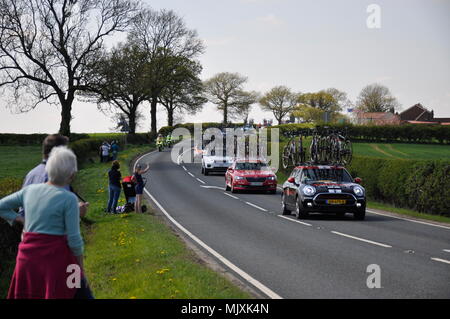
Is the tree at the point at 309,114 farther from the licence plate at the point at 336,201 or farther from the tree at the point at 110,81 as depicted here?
the licence plate at the point at 336,201

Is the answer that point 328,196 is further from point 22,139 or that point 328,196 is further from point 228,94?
point 228,94

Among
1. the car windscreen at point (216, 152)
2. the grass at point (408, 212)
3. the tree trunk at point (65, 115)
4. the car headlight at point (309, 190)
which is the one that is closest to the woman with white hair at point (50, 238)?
the car headlight at point (309, 190)

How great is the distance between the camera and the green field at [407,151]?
51312mm

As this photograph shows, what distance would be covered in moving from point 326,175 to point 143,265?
10.1 metres

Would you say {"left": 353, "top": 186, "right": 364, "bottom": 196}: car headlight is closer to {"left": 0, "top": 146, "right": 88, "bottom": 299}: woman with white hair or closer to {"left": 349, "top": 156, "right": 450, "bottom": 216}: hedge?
{"left": 349, "top": 156, "right": 450, "bottom": 216}: hedge

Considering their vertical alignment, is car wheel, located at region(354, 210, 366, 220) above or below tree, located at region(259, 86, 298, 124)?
below

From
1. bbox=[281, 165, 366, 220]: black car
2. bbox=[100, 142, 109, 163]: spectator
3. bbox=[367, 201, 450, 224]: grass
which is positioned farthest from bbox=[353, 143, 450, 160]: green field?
bbox=[281, 165, 366, 220]: black car

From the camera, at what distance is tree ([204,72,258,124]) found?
11719 cm

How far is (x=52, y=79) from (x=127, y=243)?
4155 cm

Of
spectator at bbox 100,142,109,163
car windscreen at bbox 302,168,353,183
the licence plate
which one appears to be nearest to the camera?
the licence plate

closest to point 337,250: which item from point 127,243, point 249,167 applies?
point 127,243

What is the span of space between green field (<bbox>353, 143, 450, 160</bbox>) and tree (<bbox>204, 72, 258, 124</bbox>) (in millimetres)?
53707
